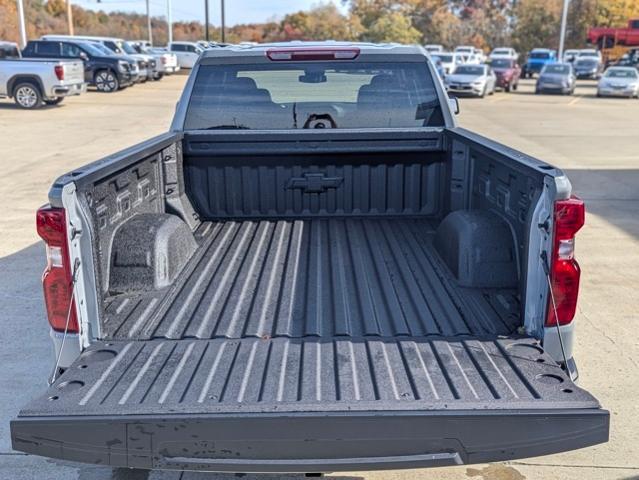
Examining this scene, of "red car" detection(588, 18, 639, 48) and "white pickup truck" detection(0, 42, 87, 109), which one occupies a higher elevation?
"red car" detection(588, 18, 639, 48)

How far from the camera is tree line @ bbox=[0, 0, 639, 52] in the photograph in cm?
6756

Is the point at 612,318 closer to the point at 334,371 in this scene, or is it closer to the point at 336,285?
the point at 336,285

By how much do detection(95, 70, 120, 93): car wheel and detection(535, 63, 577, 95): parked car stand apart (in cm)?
1929

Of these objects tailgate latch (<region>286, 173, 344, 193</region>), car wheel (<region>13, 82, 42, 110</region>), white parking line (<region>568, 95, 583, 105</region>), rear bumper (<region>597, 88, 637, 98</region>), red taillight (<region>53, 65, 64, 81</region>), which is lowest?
white parking line (<region>568, 95, 583, 105</region>)

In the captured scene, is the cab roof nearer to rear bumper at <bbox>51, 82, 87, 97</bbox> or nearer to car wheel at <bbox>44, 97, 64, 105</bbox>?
rear bumper at <bbox>51, 82, 87, 97</bbox>

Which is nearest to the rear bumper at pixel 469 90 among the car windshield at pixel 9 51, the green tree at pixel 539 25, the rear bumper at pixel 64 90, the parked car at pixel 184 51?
the rear bumper at pixel 64 90

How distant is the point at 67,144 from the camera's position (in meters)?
14.8

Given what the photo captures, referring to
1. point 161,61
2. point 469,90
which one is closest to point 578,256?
point 469,90

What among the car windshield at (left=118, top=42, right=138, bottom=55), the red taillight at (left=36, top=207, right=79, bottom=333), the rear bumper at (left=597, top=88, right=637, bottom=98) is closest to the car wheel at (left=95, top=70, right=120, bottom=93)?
the car windshield at (left=118, top=42, right=138, bottom=55)

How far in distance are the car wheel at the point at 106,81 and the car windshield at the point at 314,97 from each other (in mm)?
24505

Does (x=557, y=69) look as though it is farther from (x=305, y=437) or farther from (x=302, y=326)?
(x=305, y=437)

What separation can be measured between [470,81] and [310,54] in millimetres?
25945

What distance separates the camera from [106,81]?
91.0 ft

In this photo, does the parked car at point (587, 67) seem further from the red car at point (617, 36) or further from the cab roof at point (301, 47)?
the cab roof at point (301, 47)
